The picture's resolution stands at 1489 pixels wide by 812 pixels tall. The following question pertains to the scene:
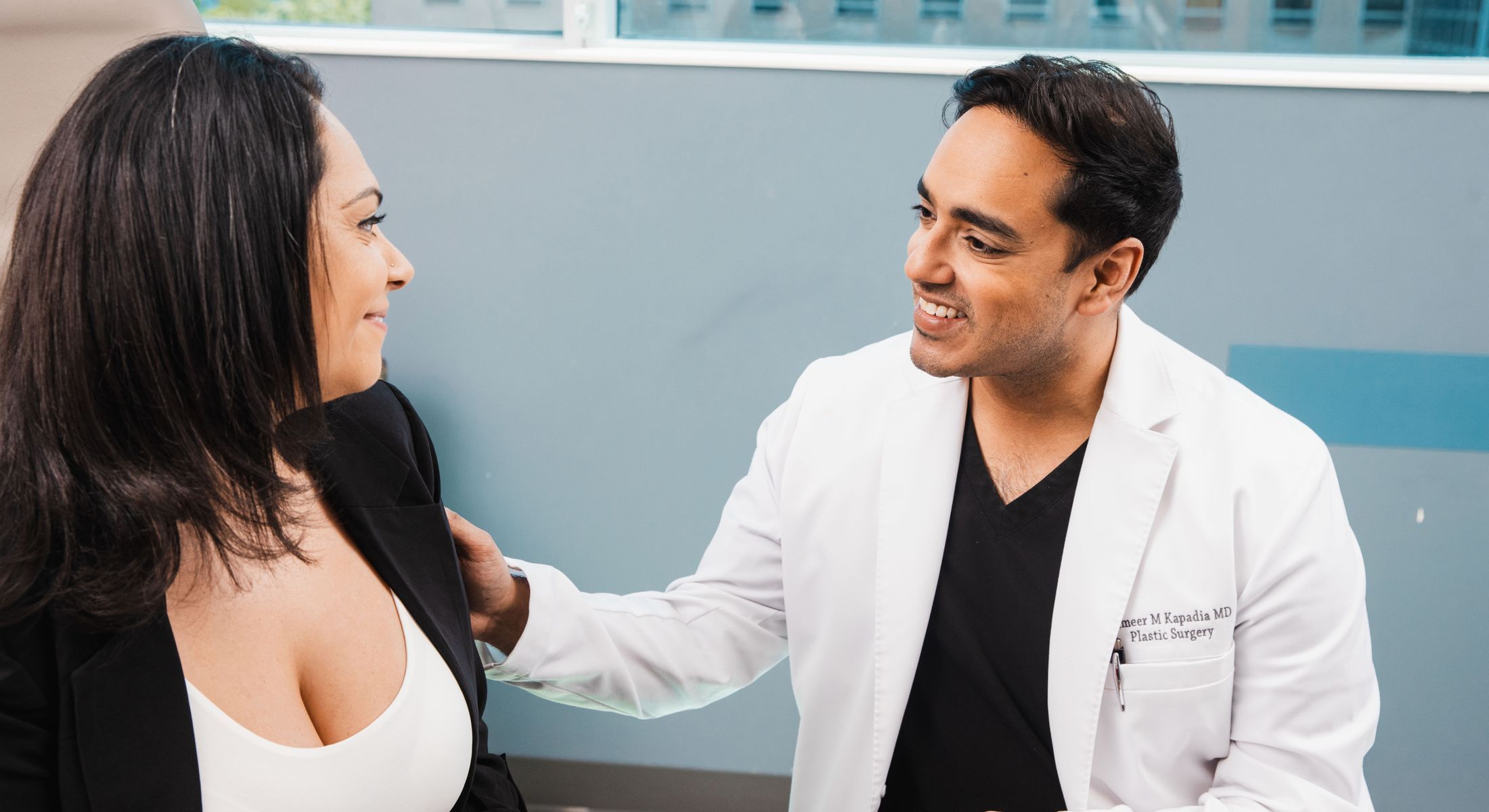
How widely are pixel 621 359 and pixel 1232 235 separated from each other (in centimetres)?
112

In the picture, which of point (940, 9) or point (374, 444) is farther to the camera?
point (940, 9)

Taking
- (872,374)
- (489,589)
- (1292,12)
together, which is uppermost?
(1292,12)

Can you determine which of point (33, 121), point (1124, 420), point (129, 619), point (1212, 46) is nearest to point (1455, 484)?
point (1212, 46)

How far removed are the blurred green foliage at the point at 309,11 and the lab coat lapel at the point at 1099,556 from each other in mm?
1572

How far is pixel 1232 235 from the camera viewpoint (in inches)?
74.8

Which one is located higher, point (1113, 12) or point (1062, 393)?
point (1113, 12)

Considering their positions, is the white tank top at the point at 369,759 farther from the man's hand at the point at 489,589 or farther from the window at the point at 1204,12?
the window at the point at 1204,12

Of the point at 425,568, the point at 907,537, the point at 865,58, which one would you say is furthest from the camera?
the point at 865,58

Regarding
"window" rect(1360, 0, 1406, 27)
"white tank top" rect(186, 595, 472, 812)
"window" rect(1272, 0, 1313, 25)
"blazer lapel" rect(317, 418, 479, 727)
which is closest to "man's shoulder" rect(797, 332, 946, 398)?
"blazer lapel" rect(317, 418, 479, 727)

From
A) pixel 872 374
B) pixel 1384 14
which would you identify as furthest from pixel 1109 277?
pixel 1384 14

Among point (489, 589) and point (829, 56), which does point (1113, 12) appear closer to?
point (829, 56)

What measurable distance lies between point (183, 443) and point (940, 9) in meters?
1.57

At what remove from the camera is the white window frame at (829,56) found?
184 cm

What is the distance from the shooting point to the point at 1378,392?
1.94 meters
